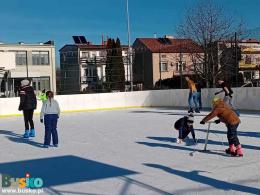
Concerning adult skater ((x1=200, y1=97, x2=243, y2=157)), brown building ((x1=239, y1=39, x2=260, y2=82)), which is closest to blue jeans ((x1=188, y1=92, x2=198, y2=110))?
brown building ((x1=239, y1=39, x2=260, y2=82))

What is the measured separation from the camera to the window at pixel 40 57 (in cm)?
4479

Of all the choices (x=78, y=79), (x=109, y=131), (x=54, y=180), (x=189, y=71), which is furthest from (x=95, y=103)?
(x=54, y=180)

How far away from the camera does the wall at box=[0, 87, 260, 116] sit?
59.9ft

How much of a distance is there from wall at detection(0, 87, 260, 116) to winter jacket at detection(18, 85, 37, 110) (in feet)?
30.5

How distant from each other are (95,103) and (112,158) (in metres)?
14.4

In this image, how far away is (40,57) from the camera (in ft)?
148

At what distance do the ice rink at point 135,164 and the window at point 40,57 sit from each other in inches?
1372

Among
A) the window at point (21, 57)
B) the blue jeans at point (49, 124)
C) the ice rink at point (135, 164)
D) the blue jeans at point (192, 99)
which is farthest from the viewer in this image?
the window at point (21, 57)

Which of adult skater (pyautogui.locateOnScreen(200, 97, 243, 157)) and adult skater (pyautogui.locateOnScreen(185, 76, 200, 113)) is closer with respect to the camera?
adult skater (pyautogui.locateOnScreen(200, 97, 243, 157))

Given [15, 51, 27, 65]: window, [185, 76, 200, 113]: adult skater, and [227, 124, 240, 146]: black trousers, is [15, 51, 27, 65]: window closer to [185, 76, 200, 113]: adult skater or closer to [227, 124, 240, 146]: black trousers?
[185, 76, 200, 113]: adult skater

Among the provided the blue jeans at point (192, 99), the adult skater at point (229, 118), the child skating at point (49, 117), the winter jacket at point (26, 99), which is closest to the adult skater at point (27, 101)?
the winter jacket at point (26, 99)

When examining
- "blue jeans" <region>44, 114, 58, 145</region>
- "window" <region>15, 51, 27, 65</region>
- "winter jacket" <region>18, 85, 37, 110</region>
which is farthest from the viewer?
"window" <region>15, 51, 27, 65</region>

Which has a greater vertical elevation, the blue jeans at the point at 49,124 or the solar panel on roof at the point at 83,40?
the solar panel on roof at the point at 83,40

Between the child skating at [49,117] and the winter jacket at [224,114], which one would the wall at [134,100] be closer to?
the child skating at [49,117]
